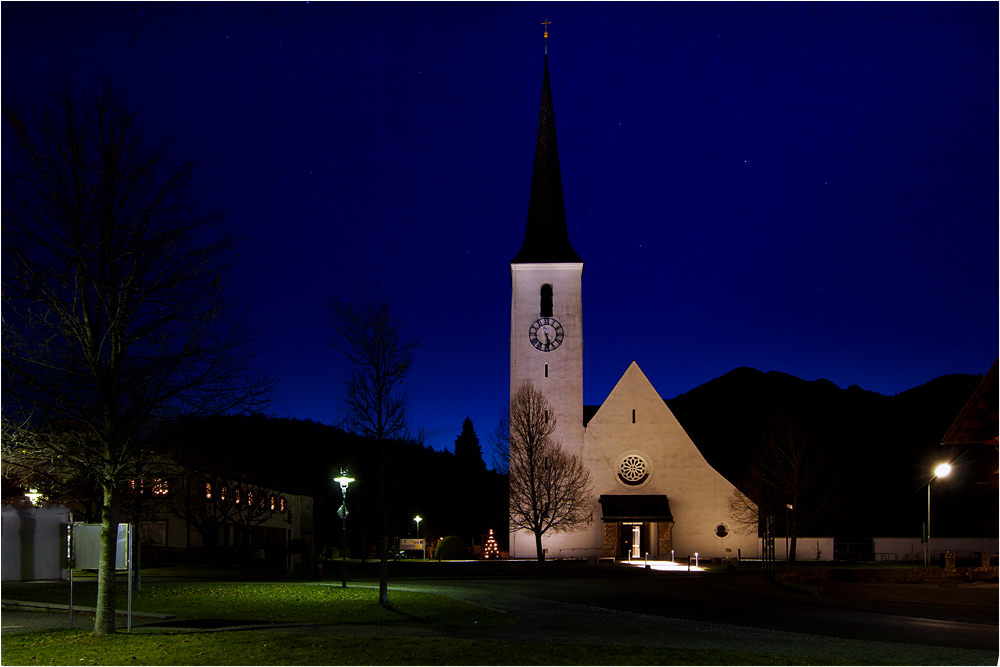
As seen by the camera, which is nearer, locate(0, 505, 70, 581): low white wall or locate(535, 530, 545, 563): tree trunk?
locate(0, 505, 70, 581): low white wall

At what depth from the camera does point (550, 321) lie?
57.6 metres

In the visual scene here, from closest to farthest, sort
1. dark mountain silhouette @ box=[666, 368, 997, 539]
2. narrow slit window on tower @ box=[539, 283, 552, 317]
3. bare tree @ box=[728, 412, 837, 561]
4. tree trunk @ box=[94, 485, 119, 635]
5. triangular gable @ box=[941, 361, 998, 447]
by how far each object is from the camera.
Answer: tree trunk @ box=[94, 485, 119, 635]
triangular gable @ box=[941, 361, 998, 447]
bare tree @ box=[728, 412, 837, 561]
narrow slit window on tower @ box=[539, 283, 552, 317]
dark mountain silhouette @ box=[666, 368, 997, 539]

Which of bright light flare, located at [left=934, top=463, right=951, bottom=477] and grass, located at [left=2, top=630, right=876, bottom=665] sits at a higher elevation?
bright light flare, located at [left=934, top=463, right=951, bottom=477]

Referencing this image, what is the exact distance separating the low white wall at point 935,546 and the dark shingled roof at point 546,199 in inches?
1087

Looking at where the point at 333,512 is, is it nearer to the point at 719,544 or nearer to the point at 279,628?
the point at 719,544

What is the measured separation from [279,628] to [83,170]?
321 inches

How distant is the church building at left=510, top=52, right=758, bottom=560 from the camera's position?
52.9 m

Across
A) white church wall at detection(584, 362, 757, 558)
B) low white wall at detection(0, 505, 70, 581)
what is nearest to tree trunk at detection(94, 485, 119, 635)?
low white wall at detection(0, 505, 70, 581)

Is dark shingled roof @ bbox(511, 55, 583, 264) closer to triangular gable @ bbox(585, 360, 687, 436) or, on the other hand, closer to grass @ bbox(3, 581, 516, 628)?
triangular gable @ bbox(585, 360, 687, 436)

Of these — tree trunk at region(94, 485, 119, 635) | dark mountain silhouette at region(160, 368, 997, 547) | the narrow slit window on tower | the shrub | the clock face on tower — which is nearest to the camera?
tree trunk at region(94, 485, 119, 635)

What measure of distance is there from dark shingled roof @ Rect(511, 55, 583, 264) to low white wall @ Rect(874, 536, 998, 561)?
90.6 ft

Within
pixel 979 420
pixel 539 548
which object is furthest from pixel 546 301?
pixel 979 420

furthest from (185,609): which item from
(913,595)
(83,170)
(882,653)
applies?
(913,595)

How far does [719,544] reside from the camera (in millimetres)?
53062
